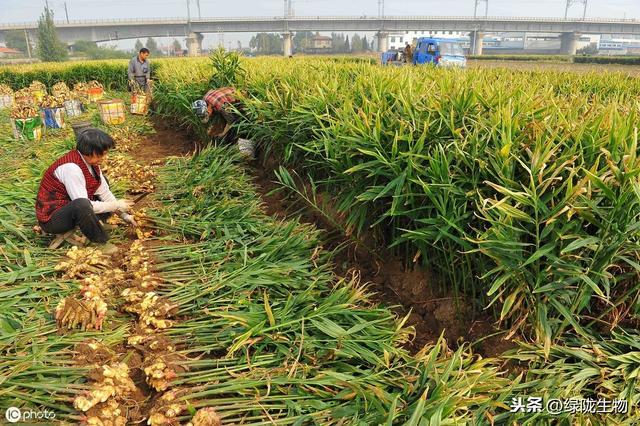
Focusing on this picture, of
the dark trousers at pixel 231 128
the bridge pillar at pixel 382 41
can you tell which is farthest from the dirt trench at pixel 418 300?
the bridge pillar at pixel 382 41

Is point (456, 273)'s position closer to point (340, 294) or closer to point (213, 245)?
point (340, 294)

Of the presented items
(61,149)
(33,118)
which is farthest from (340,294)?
(33,118)

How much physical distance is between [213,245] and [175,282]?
44 cm

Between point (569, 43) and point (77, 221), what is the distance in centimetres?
7158

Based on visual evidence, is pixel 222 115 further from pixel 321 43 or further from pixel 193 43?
pixel 321 43

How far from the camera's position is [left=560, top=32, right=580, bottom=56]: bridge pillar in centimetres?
5950

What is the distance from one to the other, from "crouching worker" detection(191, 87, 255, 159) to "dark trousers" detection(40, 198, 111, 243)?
197cm

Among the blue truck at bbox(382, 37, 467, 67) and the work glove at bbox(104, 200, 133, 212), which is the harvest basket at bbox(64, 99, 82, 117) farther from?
the blue truck at bbox(382, 37, 467, 67)

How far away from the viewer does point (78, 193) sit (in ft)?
10.1

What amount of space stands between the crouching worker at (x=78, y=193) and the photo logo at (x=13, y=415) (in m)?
1.59

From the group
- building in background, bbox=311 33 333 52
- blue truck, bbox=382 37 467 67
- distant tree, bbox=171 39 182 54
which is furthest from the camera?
building in background, bbox=311 33 333 52

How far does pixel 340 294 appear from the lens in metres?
2.42

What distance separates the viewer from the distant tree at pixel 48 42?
44438 millimetres

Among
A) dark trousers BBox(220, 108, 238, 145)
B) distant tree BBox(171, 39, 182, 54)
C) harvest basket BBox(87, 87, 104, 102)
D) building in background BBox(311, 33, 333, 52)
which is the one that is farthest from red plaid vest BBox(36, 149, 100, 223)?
building in background BBox(311, 33, 333, 52)
